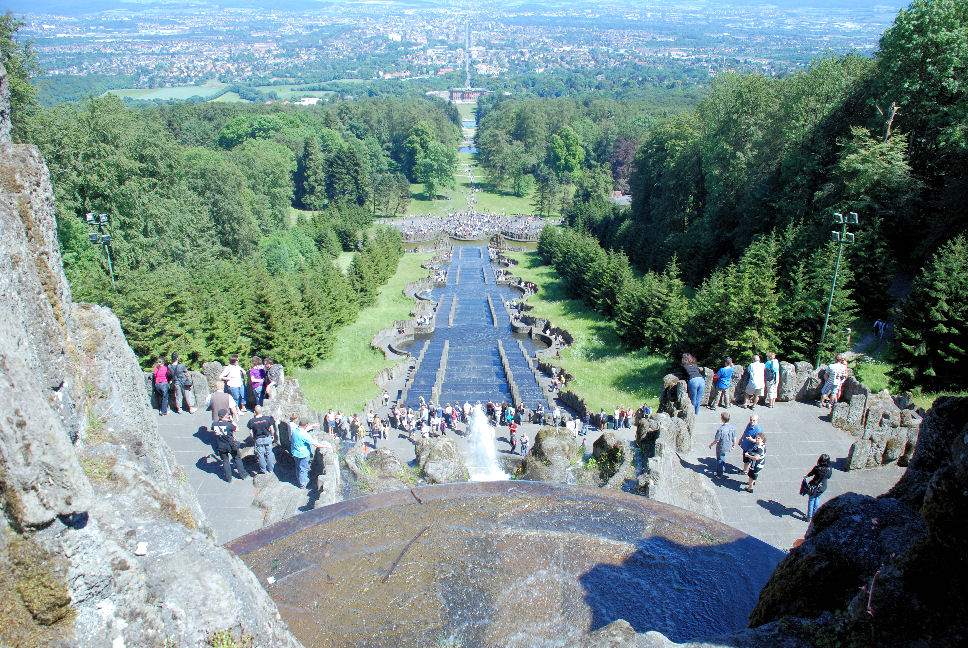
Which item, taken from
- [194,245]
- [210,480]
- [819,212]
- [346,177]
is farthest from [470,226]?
[210,480]

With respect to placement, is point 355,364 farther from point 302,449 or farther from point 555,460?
point 302,449

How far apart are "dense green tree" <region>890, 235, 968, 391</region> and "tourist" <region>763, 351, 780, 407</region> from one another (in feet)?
21.1

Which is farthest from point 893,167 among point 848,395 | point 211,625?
point 211,625

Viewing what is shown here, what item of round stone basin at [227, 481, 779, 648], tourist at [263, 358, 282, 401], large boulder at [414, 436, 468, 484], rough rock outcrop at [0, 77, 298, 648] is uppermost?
rough rock outcrop at [0, 77, 298, 648]

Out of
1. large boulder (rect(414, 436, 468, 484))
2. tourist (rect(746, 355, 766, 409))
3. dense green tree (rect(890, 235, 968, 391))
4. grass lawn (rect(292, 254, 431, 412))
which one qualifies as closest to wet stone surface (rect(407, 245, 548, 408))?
grass lawn (rect(292, 254, 431, 412))

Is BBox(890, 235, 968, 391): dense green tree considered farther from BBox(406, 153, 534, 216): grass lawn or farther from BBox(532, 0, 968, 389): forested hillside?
BBox(406, 153, 534, 216): grass lawn

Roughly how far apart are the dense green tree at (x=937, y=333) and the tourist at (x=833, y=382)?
17.1ft

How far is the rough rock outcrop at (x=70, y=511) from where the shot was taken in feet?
17.3

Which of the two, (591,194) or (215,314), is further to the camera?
(591,194)

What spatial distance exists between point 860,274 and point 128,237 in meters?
38.1

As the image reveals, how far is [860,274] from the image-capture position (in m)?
30.4

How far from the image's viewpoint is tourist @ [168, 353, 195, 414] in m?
16.8

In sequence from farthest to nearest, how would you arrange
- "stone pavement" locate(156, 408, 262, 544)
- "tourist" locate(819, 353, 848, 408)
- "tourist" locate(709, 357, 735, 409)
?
"tourist" locate(709, 357, 735, 409) → "tourist" locate(819, 353, 848, 408) → "stone pavement" locate(156, 408, 262, 544)

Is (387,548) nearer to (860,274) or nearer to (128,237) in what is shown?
(860,274)
